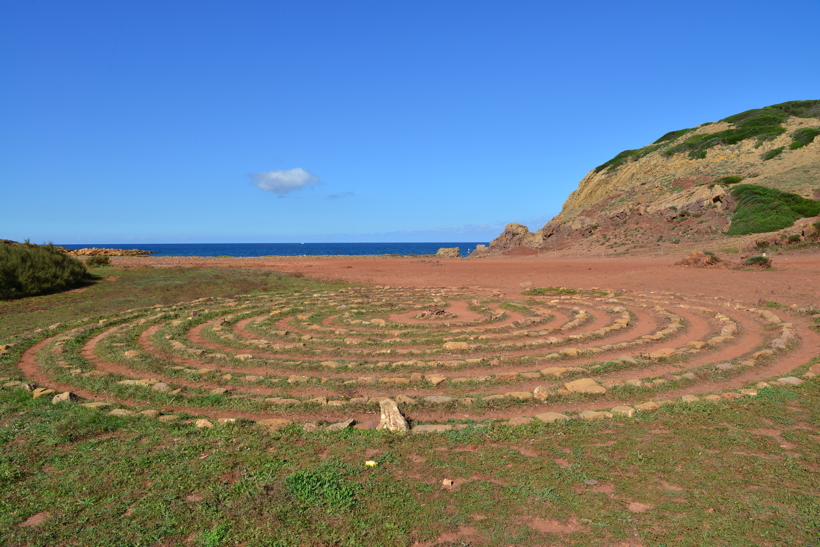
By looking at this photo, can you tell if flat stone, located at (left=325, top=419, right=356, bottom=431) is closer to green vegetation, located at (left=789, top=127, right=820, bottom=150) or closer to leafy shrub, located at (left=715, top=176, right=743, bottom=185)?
leafy shrub, located at (left=715, top=176, right=743, bottom=185)

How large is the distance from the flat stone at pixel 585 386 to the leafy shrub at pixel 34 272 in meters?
21.7

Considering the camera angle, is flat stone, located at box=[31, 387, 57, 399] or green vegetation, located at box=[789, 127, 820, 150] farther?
green vegetation, located at box=[789, 127, 820, 150]

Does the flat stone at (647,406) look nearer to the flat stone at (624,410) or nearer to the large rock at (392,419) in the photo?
the flat stone at (624,410)

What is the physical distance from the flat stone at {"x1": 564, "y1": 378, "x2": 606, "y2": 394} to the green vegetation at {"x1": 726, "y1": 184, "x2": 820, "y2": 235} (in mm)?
35959

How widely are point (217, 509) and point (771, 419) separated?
7.10 metres

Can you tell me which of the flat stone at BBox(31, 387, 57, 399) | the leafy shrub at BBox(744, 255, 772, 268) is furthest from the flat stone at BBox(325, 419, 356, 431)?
the leafy shrub at BBox(744, 255, 772, 268)

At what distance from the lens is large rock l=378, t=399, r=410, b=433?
6.51m

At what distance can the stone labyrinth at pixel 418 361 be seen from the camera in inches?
294

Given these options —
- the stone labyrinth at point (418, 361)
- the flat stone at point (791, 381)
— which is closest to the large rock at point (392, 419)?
the stone labyrinth at point (418, 361)

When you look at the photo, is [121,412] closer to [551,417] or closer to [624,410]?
[551,417]

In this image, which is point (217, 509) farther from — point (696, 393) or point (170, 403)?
point (696, 393)

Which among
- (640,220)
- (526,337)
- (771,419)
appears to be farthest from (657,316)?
(640,220)

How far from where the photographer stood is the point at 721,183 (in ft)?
150

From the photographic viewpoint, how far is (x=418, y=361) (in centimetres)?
986
